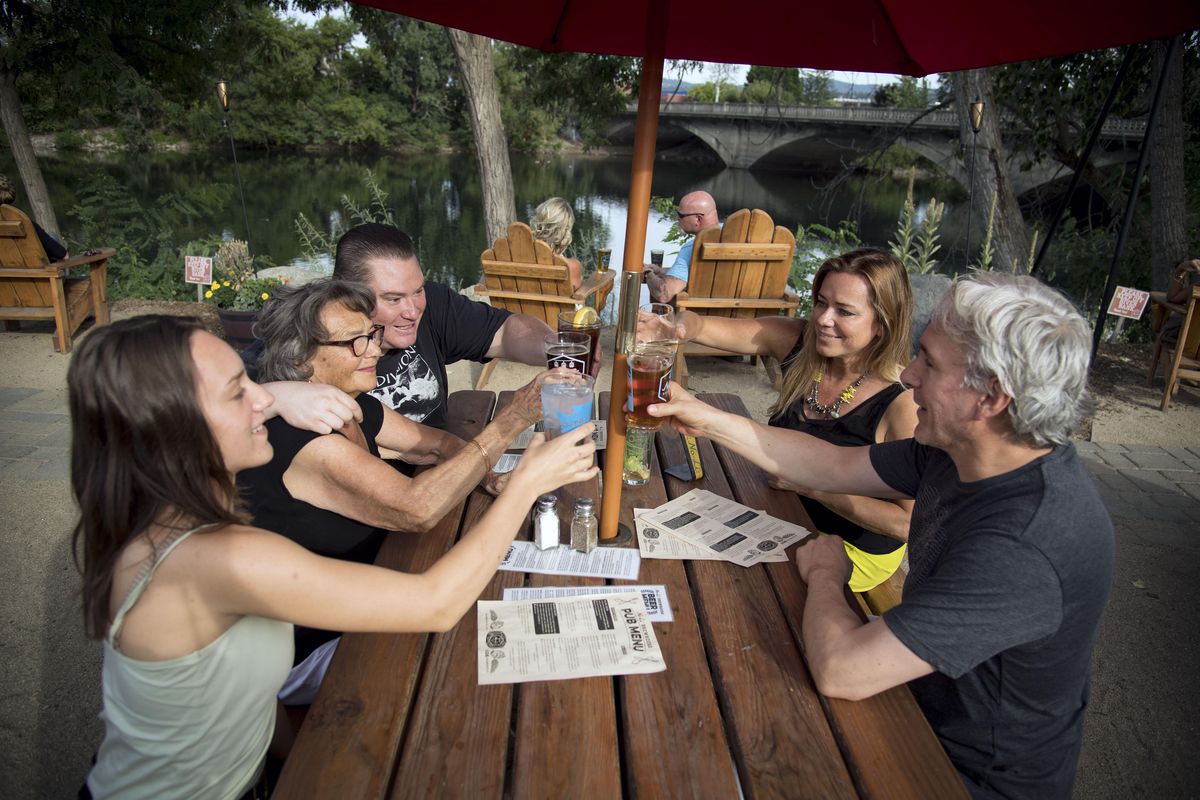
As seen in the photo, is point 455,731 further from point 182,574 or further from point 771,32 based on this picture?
point 771,32

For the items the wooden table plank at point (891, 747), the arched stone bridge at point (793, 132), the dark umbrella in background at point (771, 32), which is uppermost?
the arched stone bridge at point (793, 132)

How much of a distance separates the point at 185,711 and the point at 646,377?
1.01 metres

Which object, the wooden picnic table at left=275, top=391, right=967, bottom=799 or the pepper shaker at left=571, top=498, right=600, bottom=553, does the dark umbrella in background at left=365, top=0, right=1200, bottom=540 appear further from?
the wooden picnic table at left=275, top=391, right=967, bottom=799

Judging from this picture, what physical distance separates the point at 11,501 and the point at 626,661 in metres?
3.38

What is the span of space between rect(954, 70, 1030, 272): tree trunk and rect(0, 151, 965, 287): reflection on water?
324 centimetres

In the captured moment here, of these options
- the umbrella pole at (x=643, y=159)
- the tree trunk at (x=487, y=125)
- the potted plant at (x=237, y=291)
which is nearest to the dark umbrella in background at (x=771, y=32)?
the umbrella pole at (x=643, y=159)

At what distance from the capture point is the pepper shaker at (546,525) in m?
1.59

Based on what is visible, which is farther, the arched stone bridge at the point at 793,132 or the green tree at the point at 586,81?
the arched stone bridge at the point at 793,132

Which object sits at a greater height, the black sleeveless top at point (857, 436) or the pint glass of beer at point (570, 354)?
the pint glass of beer at point (570, 354)

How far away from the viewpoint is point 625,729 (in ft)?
3.69

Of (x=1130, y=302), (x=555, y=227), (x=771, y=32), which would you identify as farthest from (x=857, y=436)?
(x=1130, y=302)

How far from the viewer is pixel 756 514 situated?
5.96ft

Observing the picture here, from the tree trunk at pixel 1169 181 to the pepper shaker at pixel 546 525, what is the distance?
714 cm

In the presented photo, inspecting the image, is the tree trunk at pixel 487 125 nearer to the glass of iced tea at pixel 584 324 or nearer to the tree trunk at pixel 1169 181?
the glass of iced tea at pixel 584 324
